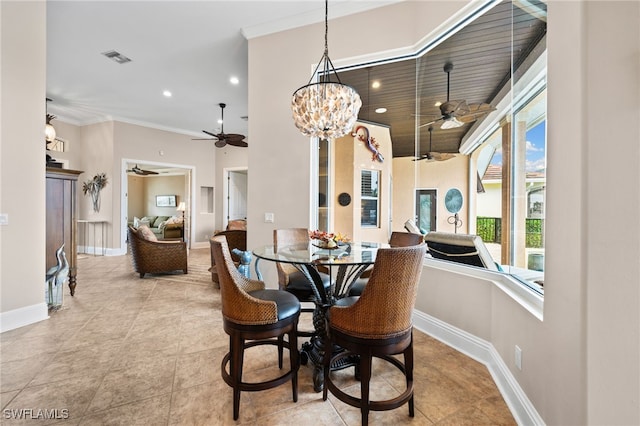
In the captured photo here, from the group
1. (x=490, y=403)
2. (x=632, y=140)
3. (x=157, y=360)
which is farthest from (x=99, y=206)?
(x=632, y=140)

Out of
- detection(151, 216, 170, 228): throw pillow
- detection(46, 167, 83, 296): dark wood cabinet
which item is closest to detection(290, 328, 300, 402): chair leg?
detection(46, 167, 83, 296): dark wood cabinet

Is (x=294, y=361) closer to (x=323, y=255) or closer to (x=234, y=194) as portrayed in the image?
(x=323, y=255)

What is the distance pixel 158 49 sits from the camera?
3.99 meters

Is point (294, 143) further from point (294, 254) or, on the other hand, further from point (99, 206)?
point (99, 206)

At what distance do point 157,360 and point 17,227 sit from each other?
210cm

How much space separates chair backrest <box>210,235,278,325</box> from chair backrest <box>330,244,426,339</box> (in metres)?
0.44

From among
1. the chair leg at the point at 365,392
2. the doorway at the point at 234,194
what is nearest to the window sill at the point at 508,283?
the chair leg at the point at 365,392

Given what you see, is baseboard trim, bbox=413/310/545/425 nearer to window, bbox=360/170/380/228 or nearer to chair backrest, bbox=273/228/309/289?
chair backrest, bbox=273/228/309/289

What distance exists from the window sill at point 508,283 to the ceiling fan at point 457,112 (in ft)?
5.14

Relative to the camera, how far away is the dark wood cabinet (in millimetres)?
3188

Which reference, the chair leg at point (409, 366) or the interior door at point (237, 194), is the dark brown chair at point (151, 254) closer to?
the interior door at point (237, 194)

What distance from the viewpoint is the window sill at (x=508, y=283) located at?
5.16 ft

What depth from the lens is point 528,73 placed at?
1918mm

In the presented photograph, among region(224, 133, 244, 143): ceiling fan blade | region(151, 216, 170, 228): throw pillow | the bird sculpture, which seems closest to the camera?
the bird sculpture
